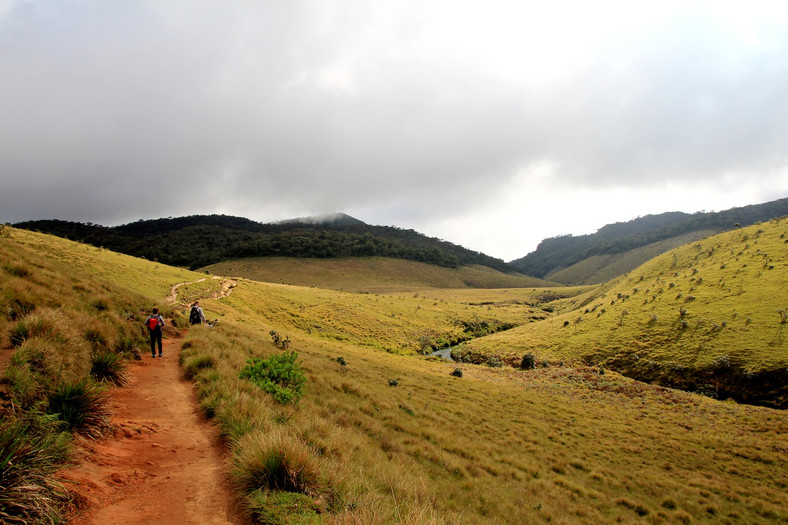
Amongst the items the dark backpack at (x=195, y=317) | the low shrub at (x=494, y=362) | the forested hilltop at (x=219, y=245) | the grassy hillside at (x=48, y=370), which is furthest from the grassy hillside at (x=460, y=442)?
the forested hilltop at (x=219, y=245)

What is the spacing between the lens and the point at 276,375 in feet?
38.2

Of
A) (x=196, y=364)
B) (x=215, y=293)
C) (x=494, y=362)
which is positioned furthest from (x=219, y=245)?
(x=196, y=364)

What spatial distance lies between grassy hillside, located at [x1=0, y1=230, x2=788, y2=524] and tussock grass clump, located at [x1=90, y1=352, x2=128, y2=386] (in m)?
0.47

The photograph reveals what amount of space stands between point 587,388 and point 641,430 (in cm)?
929

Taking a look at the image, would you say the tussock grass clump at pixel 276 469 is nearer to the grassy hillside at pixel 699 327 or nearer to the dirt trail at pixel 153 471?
the dirt trail at pixel 153 471

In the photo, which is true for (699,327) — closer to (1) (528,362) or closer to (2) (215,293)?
(1) (528,362)

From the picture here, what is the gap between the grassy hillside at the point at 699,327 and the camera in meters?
27.3

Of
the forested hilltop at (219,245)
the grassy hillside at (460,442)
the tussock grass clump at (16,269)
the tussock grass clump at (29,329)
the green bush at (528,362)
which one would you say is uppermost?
the forested hilltop at (219,245)

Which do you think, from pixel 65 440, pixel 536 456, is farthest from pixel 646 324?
pixel 65 440

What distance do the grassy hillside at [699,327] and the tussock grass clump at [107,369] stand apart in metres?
38.5

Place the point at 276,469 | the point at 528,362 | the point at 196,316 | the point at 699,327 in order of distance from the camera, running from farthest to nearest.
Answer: the point at 528,362 < the point at 699,327 < the point at 196,316 < the point at 276,469

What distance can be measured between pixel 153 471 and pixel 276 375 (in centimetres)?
606

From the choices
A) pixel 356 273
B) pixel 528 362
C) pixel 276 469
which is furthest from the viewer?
pixel 356 273

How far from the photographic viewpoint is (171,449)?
6473mm
